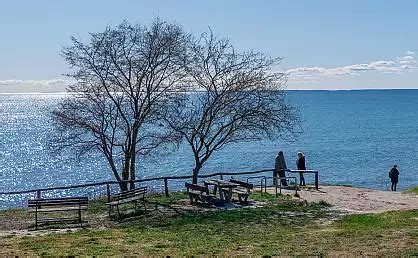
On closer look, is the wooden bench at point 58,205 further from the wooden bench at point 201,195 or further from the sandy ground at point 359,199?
the sandy ground at point 359,199

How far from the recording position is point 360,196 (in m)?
24.6

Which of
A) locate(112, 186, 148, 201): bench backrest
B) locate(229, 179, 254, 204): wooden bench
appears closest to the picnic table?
locate(229, 179, 254, 204): wooden bench

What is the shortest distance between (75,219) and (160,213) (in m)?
2.68

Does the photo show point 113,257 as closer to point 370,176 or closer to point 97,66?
point 97,66

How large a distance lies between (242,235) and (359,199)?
9.89m

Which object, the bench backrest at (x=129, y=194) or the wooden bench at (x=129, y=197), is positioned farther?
the bench backrest at (x=129, y=194)

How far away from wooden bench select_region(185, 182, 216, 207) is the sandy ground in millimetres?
3806

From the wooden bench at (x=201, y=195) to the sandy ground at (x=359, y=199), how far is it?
3806 mm

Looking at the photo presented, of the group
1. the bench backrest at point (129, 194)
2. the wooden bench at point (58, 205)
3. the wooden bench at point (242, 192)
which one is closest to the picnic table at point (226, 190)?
the wooden bench at point (242, 192)

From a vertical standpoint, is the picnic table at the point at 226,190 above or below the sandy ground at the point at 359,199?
above

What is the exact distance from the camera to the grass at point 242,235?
1273 centimetres

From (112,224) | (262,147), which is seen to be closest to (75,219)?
(112,224)

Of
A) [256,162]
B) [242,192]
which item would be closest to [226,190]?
[242,192]

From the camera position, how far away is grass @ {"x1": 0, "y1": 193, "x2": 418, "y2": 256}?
12.7 meters
